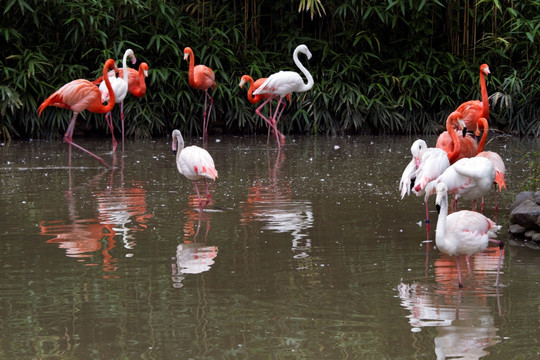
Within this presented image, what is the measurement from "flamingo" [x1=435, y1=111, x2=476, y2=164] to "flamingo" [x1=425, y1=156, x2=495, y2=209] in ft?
3.13

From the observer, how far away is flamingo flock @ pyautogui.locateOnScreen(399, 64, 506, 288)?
411 centimetres

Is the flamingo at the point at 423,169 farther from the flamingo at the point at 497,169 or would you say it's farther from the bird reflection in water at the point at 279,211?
the bird reflection in water at the point at 279,211

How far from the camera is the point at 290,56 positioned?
12516 millimetres

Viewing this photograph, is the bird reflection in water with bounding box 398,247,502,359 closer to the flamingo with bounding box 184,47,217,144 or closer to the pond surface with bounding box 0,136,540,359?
the pond surface with bounding box 0,136,540,359

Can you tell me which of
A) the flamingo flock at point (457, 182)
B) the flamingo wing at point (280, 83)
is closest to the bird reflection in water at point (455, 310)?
the flamingo flock at point (457, 182)

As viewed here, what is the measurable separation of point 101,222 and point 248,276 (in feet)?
5.65

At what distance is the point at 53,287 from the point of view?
4074mm

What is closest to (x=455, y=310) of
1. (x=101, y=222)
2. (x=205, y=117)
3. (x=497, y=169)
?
(x=497, y=169)

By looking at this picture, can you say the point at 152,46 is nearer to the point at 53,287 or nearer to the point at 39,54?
the point at 39,54

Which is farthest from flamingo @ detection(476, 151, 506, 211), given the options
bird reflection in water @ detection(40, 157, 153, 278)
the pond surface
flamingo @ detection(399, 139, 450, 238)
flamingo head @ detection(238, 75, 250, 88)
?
flamingo head @ detection(238, 75, 250, 88)

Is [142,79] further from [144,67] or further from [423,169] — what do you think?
[423,169]

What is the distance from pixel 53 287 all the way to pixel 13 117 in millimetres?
7650

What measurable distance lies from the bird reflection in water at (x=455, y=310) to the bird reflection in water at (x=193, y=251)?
1.10 meters

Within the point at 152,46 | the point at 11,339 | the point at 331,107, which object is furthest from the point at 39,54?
the point at 11,339
